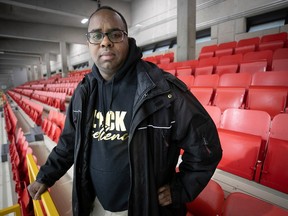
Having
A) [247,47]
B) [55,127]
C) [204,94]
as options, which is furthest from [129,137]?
[247,47]

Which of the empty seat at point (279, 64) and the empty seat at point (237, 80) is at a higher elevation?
the empty seat at point (279, 64)

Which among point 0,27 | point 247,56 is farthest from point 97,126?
point 0,27

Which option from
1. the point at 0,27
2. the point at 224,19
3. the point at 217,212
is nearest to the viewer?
the point at 217,212

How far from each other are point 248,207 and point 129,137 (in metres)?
0.59

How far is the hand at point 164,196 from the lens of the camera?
0.84 metres

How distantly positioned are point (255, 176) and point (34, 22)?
15.0 meters

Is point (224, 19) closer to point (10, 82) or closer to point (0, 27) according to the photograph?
point (0, 27)

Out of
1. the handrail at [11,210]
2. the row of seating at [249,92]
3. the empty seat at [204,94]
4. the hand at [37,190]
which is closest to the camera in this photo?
the hand at [37,190]

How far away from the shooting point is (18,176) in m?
2.27

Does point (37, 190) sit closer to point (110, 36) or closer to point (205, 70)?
point (110, 36)

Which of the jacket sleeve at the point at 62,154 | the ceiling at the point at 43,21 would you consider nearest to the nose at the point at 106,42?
the jacket sleeve at the point at 62,154

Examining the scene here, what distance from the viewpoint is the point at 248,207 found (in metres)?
0.78

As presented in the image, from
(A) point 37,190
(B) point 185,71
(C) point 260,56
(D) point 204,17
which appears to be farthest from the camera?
(D) point 204,17

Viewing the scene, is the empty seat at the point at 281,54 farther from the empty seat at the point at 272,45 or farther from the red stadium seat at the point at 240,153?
the red stadium seat at the point at 240,153
